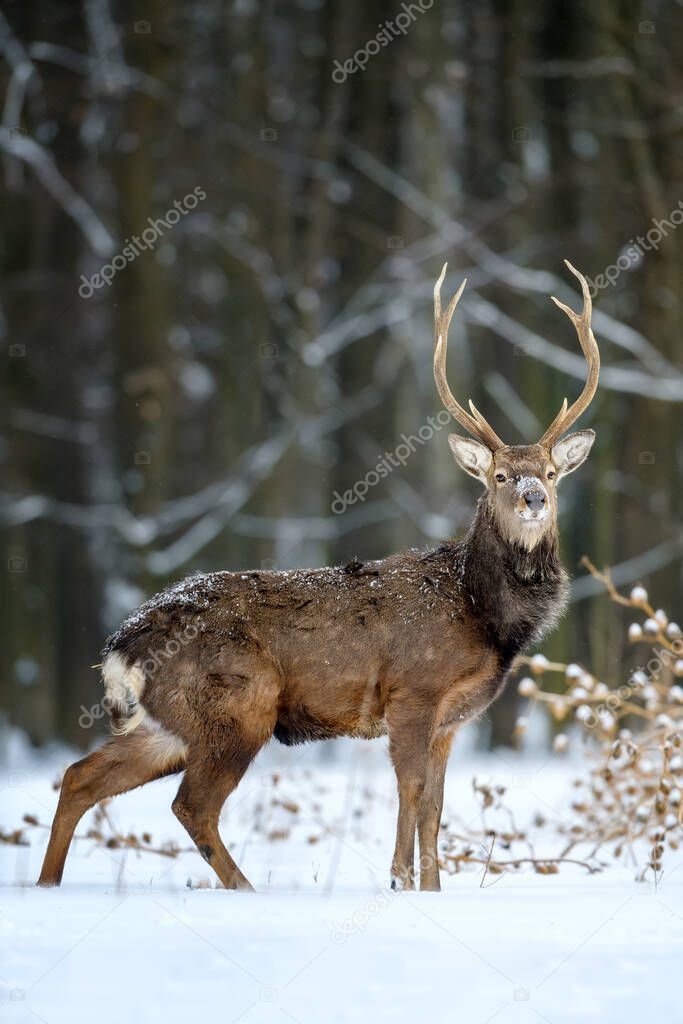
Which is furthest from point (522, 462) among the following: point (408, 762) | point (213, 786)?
point (213, 786)

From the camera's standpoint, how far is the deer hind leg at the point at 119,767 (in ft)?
19.7

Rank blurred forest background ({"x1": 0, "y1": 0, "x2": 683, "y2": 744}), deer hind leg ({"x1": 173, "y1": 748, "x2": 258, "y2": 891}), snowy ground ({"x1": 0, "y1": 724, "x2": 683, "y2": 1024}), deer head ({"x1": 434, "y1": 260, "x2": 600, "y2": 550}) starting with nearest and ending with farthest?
1. snowy ground ({"x1": 0, "y1": 724, "x2": 683, "y2": 1024})
2. deer hind leg ({"x1": 173, "y1": 748, "x2": 258, "y2": 891})
3. deer head ({"x1": 434, "y1": 260, "x2": 600, "y2": 550})
4. blurred forest background ({"x1": 0, "y1": 0, "x2": 683, "y2": 744})

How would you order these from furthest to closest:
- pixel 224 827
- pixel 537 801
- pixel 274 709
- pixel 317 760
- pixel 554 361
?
pixel 554 361, pixel 317 760, pixel 537 801, pixel 224 827, pixel 274 709

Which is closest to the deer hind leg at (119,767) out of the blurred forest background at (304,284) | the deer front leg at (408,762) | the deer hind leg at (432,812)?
the deer front leg at (408,762)

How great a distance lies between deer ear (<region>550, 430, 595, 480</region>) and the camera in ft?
22.2

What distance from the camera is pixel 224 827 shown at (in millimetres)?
8742

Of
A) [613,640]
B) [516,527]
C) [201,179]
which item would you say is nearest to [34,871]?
[516,527]

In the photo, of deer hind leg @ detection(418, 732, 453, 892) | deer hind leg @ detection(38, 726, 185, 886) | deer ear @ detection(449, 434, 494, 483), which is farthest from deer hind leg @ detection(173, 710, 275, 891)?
deer ear @ detection(449, 434, 494, 483)

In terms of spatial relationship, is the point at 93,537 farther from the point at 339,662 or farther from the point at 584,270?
the point at 339,662

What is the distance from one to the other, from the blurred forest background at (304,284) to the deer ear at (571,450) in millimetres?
5525

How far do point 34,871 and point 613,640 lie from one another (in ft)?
24.4

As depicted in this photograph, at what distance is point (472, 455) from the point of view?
680 centimetres

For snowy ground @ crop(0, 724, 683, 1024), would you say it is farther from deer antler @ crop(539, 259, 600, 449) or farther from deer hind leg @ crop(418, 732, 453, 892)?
deer antler @ crop(539, 259, 600, 449)

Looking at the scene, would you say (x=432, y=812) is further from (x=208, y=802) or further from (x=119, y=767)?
(x=119, y=767)
